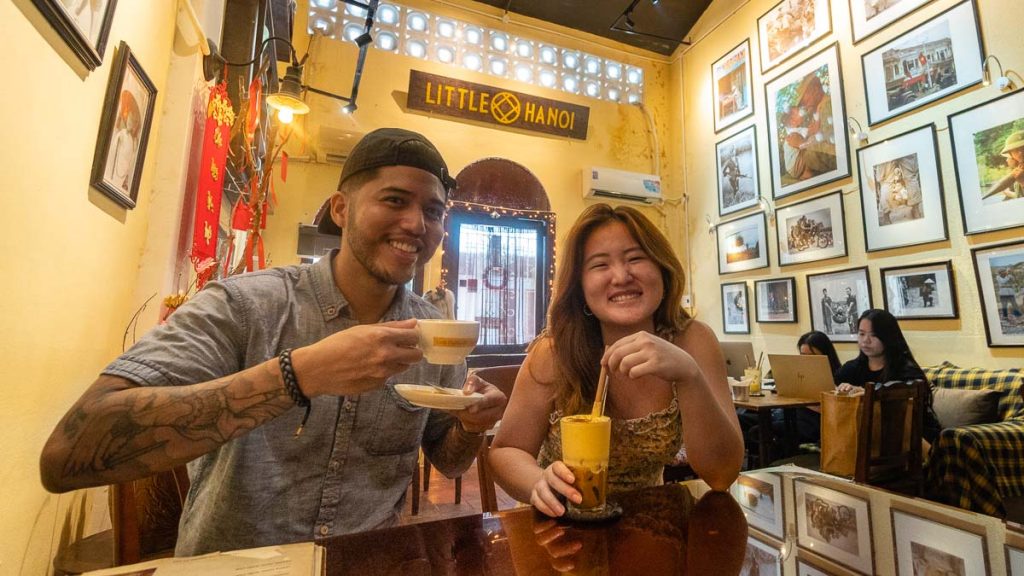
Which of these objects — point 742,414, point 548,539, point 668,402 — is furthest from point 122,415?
point 742,414

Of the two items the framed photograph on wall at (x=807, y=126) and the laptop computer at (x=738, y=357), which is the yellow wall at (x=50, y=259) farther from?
the framed photograph on wall at (x=807, y=126)

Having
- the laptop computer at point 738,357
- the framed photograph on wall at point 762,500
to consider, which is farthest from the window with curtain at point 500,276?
the framed photograph on wall at point 762,500

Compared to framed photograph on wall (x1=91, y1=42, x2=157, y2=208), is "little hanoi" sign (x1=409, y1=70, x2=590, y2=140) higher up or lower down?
higher up

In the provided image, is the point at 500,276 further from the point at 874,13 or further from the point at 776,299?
the point at 874,13

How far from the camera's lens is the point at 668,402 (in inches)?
50.3

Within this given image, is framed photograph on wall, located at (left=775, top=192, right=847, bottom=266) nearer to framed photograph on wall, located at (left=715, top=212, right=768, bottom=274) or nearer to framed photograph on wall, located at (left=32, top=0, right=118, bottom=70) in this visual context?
framed photograph on wall, located at (left=715, top=212, right=768, bottom=274)

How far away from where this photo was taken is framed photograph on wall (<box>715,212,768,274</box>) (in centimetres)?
491

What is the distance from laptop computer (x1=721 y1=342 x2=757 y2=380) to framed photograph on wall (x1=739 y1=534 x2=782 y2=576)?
11.1 feet

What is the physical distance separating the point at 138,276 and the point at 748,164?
5578 mm

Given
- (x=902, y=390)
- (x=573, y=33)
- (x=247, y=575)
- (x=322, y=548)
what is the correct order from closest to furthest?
(x=247, y=575), (x=322, y=548), (x=902, y=390), (x=573, y=33)

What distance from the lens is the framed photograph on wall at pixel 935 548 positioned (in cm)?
68

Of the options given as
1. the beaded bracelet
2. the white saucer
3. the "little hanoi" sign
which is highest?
the "little hanoi" sign

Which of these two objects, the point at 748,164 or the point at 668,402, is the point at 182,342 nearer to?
the point at 668,402

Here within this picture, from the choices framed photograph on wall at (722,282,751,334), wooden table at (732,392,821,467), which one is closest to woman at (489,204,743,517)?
wooden table at (732,392,821,467)
